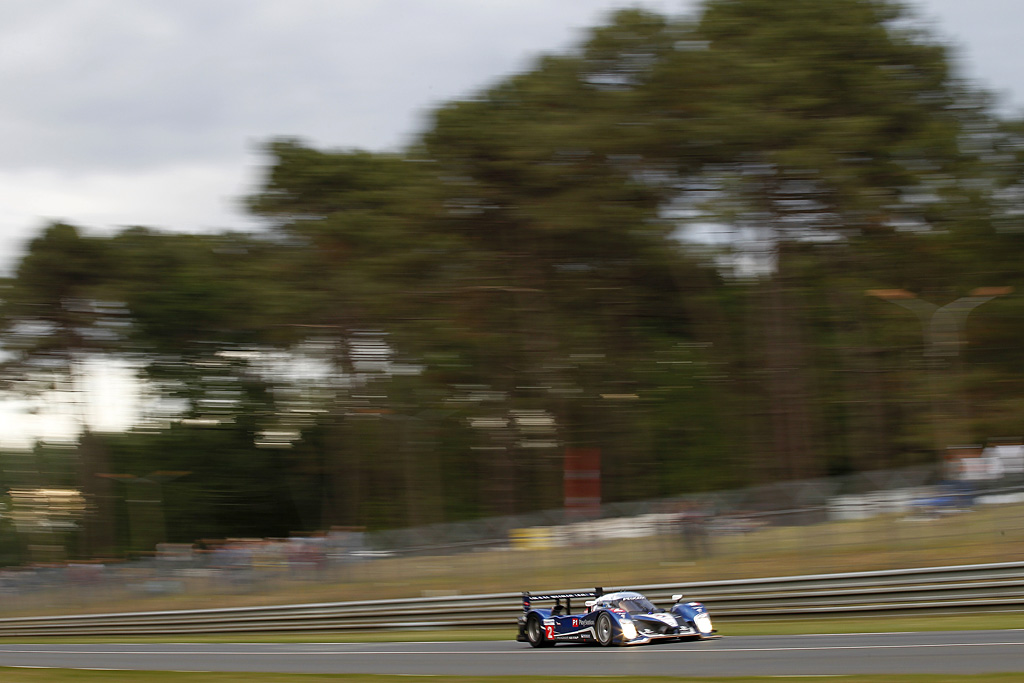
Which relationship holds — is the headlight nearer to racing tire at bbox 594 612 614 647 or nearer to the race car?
the race car

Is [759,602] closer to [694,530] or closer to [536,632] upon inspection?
[694,530]

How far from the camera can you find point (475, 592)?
63.7 feet

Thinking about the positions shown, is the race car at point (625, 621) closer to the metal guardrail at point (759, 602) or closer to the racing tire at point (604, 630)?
the racing tire at point (604, 630)

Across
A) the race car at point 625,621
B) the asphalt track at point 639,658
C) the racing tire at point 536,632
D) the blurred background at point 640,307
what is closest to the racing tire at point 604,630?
the race car at point 625,621

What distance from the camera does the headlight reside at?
12797 millimetres

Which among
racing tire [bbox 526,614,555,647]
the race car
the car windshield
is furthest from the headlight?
racing tire [bbox 526,614,555,647]

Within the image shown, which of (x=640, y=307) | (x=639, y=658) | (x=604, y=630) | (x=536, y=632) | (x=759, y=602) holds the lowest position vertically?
(x=759, y=602)

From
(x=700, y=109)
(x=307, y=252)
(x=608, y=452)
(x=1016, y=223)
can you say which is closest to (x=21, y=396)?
(x=307, y=252)

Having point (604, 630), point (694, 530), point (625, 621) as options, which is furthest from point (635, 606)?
point (694, 530)

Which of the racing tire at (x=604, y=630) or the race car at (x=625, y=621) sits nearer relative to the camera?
the race car at (x=625, y=621)

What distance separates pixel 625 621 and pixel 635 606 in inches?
9.0

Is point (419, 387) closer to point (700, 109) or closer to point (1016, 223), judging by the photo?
point (700, 109)

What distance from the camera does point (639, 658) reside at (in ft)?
37.4

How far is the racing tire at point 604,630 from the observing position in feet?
42.7
